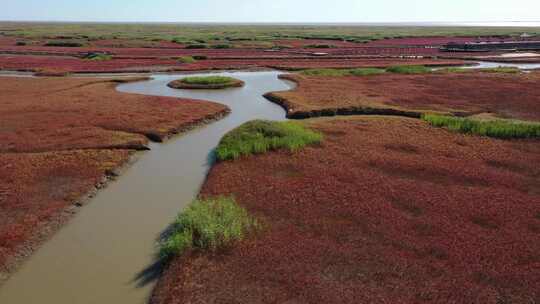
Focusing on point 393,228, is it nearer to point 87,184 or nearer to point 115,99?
point 87,184

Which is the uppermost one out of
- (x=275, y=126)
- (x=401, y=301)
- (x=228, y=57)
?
(x=228, y=57)

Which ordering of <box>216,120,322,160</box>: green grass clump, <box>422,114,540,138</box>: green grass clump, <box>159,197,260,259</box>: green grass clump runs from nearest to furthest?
<box>159,197,260,259</box>: green grass clump
<box>216,120,322,160</box>: green grass clump
<box>422,114,540,138</box>: green grass clump

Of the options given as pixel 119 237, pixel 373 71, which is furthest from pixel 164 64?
pixel 119 237

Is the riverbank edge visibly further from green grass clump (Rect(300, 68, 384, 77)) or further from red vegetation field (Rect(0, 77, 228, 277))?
green grass clump (Rect(300, 68, 384, 77))

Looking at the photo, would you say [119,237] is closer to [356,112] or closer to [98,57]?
[356,112]

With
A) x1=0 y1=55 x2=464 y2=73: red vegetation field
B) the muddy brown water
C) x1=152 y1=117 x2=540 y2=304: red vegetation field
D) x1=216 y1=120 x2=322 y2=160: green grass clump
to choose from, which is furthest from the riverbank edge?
x1=0 y1=55 x2=464 y2=73: red vegetation field

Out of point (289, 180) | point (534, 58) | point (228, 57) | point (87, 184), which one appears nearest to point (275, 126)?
point (289, 180)
